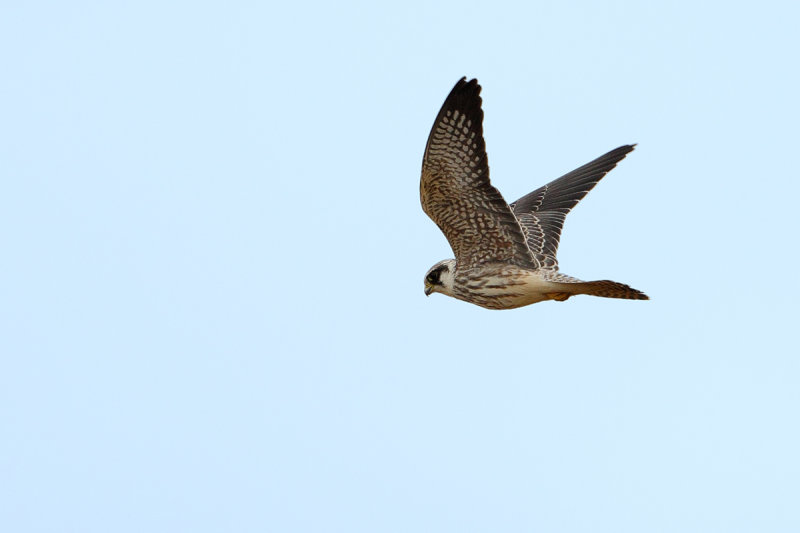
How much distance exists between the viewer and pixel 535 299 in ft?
32.7

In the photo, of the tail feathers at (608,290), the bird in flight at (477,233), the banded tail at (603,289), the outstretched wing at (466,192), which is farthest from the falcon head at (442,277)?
the tail feathers at (608,290)

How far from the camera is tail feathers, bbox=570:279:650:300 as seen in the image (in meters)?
9.00

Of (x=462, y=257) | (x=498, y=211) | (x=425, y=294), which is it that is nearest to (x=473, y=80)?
(x=498, y=211)

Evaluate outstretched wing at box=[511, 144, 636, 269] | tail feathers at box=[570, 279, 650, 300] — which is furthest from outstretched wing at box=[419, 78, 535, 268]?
outstretched wing at box=[511, 144, 636, 269]

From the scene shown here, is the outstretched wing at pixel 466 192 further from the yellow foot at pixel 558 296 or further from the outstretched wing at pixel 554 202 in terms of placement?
the outstretched wing at pixel 554 202

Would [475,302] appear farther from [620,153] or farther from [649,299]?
[620,153]

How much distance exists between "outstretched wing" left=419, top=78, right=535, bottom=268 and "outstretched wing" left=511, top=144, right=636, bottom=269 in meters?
0.90

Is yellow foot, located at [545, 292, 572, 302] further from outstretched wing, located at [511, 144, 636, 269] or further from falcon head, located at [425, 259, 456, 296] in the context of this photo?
falcon head, located at [425, 259, 456, 296]

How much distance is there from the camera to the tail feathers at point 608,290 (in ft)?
29.5

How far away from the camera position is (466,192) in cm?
939

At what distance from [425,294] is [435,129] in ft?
7.12

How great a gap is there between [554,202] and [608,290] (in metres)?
2.62

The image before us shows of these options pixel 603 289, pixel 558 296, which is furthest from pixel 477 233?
pixel 603 289

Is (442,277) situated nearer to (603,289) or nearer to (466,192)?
(466,192)
